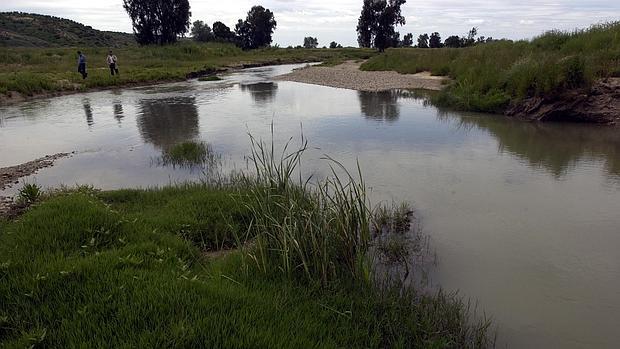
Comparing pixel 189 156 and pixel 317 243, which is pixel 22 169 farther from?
pixel 317 243

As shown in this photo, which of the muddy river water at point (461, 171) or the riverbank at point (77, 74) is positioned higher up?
the riverbank at point (77, 74)

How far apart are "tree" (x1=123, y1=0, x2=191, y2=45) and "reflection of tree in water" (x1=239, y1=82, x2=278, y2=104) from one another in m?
41.6

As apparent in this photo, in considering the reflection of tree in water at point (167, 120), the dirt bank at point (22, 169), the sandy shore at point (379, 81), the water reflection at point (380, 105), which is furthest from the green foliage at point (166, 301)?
the sandy shore at point (379, 81)

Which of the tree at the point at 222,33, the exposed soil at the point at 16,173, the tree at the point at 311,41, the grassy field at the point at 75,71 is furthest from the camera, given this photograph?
the tree at the point at 311,41

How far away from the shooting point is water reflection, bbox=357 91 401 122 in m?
15.0

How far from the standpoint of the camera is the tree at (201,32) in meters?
93.8

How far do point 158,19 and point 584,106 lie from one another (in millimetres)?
59960

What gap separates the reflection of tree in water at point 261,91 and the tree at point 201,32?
237ft

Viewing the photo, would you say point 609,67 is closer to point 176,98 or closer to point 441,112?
point 441,112

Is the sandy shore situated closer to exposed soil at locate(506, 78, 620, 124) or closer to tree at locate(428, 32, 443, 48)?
exposed soil at locate(506, 78, 620, 124)

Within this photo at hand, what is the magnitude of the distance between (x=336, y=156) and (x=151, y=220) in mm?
5104

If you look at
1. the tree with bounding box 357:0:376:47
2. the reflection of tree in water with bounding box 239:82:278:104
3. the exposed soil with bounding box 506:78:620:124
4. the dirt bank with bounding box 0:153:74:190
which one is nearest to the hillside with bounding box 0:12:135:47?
the tree with bounding box 357:0:376:47

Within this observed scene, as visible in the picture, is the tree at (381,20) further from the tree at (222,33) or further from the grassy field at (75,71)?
the tree at (222,33)

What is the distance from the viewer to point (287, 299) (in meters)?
3.61
